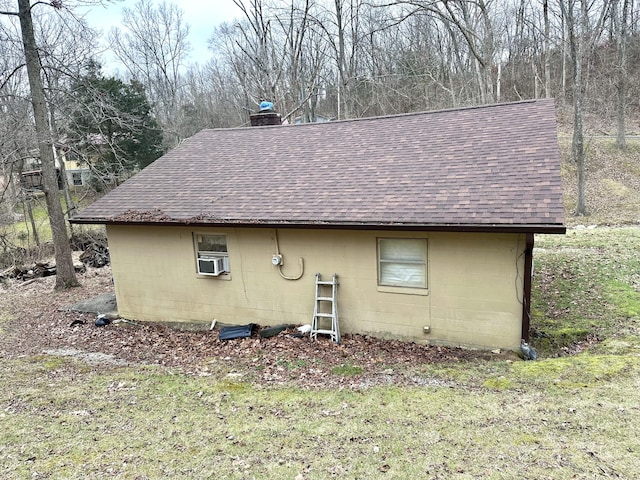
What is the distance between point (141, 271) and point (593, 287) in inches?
422

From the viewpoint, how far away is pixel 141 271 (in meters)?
10.1

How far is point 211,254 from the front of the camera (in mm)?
9367

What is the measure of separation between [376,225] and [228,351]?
3744 millimetres

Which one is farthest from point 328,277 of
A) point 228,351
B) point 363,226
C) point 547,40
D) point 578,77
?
point 547,40

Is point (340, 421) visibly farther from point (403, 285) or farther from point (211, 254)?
point (211, 254)

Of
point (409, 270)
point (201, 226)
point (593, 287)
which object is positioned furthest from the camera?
point (593, 287)

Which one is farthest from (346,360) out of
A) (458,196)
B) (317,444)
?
(458,196)

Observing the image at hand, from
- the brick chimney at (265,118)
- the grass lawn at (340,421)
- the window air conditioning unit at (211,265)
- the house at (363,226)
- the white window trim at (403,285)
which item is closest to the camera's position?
the grass lawn at (340,421)

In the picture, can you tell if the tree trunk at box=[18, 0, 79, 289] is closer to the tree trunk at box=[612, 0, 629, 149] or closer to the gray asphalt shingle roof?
the gray asphalt shingle roof

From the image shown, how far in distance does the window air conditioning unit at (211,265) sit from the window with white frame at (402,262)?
11.6ft

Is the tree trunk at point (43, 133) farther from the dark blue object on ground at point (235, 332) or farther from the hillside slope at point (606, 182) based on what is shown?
the hillside slope at point (606, 182)

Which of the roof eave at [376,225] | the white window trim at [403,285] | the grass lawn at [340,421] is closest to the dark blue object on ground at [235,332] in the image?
the grass lawn at [340,421]

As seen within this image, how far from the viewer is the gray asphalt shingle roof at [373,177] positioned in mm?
7168

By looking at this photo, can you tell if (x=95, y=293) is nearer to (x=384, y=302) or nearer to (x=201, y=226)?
(x=201, y=226)
